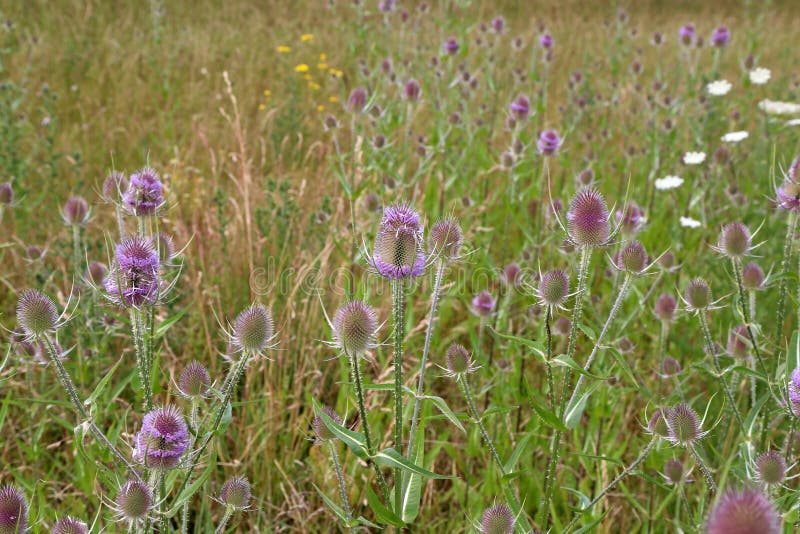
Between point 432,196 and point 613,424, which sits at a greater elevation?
point 432,196

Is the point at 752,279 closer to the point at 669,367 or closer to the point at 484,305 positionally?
the point at 669,367

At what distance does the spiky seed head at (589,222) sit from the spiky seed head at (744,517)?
1.08 meters

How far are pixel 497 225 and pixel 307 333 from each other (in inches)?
80.9

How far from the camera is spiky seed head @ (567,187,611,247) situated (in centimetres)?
198

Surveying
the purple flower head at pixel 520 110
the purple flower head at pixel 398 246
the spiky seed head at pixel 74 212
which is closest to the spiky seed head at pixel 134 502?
the purple flower head at pixel 398 246

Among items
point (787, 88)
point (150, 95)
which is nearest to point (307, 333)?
point (150, 95)

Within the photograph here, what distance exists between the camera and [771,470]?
1863mm

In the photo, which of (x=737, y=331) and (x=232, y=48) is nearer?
(x=737, y=331)

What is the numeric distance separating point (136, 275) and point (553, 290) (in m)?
1.23

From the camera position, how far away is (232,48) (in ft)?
31.2

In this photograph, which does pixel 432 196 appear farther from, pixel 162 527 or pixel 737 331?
pixel 162 527

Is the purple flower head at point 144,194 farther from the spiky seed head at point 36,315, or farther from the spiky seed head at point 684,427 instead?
the spiky seed head at point 684,427

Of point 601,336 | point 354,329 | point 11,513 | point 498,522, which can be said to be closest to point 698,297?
point 601,336

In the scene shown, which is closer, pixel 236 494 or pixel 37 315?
pixel 37 315
